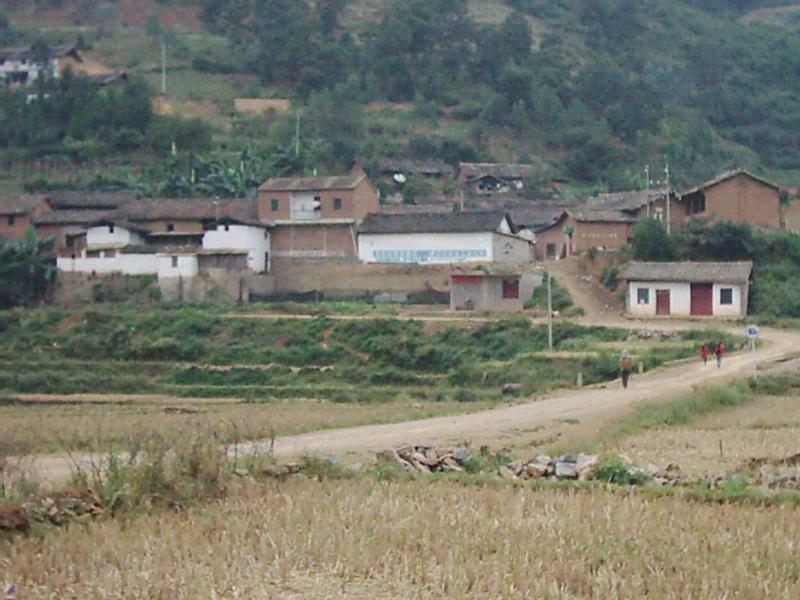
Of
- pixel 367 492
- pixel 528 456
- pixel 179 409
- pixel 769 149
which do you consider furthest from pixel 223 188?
pixel 367 492

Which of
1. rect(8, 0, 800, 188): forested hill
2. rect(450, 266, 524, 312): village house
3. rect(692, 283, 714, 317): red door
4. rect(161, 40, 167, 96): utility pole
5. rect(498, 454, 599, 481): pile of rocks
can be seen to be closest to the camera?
rect(498, 454, 599, 481): pile of rocks

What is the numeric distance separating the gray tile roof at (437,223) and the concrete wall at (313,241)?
86 centimetres

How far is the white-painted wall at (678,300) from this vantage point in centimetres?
3475

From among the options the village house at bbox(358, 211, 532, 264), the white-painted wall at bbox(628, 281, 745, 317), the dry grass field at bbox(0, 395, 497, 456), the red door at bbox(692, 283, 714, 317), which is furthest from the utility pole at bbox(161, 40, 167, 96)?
the dry grass field at bbox(0, 395, 497, 456)

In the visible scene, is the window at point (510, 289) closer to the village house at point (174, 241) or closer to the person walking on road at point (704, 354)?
the village house at point (174, 241)

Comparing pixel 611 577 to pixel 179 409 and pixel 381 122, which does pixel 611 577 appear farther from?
pixel 381 122

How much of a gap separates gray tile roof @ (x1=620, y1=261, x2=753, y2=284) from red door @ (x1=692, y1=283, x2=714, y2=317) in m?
0.21

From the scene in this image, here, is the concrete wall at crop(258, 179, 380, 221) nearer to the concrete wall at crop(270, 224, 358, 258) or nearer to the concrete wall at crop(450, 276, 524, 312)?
the concrete wall at crop(270, 224, 358, 258)

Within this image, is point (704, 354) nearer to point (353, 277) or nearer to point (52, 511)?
point (353, 277)

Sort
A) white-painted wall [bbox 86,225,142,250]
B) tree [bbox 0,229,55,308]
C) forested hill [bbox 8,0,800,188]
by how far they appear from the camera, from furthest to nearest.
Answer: forested hill [bbox 8,0,800,188] < white-painted wall [bbox 86,225,142,250] < tree [bbox 0,229,55,308]

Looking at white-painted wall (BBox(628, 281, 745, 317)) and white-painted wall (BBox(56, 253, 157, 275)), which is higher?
white-painted wall (BBox(56, 253, 157, 275))

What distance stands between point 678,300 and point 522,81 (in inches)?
1165

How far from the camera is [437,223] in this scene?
135ft

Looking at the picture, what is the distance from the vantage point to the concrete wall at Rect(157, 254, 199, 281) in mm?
40594
